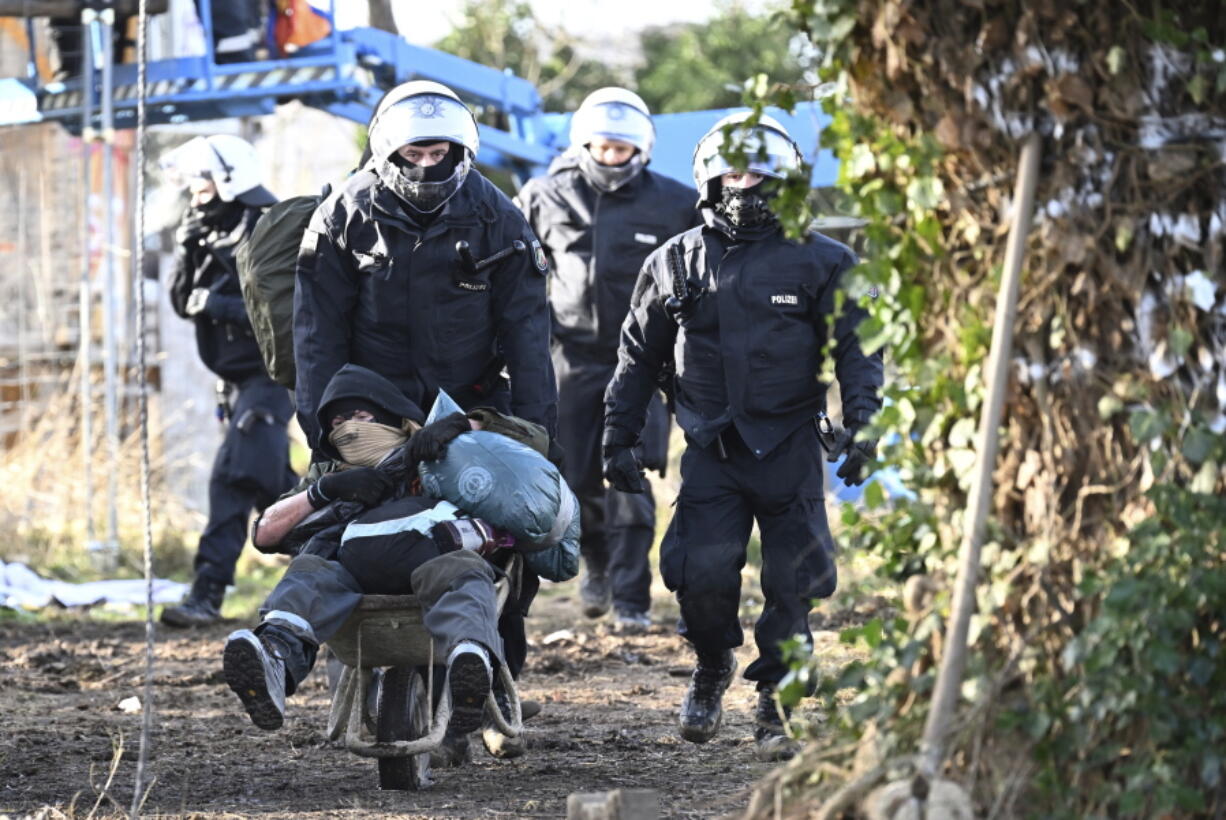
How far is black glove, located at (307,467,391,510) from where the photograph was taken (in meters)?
5.66

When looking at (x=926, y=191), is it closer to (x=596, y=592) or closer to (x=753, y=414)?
(x=753, y=414)

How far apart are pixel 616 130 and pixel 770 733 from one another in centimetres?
372

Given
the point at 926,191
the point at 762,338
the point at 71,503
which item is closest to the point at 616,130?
the point at 762,338

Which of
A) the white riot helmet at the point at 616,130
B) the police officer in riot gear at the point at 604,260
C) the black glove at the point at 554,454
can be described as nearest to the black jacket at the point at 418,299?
the black glove at the point at 554,454

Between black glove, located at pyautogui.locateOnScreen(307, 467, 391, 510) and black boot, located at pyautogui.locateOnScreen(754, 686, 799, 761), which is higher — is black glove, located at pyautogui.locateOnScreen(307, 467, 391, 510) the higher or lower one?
the higher one

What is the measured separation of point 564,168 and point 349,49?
307 centimetres

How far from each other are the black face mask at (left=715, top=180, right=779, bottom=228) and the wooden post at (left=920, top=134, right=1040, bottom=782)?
2791mm

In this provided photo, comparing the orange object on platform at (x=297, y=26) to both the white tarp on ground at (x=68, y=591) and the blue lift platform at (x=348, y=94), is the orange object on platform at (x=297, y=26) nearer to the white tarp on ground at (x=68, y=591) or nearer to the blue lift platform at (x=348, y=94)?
the blue lift platform at (x=348, y=94)

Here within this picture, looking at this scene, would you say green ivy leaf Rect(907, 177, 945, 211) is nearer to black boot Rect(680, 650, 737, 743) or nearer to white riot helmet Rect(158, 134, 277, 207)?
black boot Rect(680, 650, 737, 743)

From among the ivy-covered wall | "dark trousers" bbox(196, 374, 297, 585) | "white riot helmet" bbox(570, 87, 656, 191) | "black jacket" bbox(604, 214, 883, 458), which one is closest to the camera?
the ivy-covered wall

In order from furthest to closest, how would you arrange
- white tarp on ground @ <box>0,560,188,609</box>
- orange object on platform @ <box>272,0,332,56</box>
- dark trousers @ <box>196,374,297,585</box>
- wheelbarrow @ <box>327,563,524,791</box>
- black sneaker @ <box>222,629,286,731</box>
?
orange object on platform @ <box>272,0,332,56</box>
white tarp on ground @ <box>0,560,188,609</box>
dark trousers @ <box>196,374,297,585</box>
wheelbarrow @ <box>327,563,524,791</box>
black sneaker @ <box>222,629,286,731</box>

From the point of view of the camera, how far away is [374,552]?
5551mm

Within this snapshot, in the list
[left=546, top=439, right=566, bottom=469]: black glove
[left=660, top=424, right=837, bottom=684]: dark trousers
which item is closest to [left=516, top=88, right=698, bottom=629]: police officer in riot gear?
[left=660, top=424, right=837, bottom=684]: dark trousers

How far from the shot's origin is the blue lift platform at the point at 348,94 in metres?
12.3
